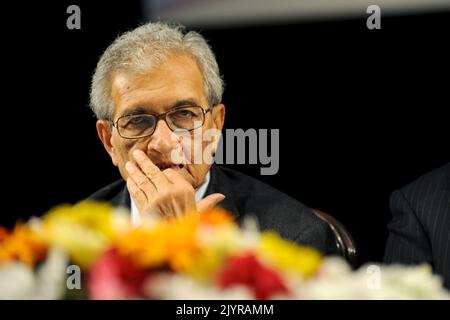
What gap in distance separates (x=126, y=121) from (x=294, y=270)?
1.44 meters

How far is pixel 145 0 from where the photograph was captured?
2740 millimetres

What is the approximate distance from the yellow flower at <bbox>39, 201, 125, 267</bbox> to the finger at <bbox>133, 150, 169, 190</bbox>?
958mm

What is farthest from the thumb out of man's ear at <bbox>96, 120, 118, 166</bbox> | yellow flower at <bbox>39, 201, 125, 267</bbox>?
yellow flower at <bbox>39, 201, 125, 267</bbox>

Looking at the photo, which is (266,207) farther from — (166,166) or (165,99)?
(165,99)

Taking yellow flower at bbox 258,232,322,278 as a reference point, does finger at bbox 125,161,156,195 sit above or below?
below

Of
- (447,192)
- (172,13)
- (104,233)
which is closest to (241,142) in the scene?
(172,13)

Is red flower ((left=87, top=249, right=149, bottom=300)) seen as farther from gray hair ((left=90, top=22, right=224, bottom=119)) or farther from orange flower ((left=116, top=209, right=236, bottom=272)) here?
gray hair ((left=90, top=22, right=224, bottom=119))

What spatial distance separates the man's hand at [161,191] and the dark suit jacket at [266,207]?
0.24 m

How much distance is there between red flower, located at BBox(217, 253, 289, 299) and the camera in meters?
1.09

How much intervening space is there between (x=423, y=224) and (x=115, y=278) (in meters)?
1.54

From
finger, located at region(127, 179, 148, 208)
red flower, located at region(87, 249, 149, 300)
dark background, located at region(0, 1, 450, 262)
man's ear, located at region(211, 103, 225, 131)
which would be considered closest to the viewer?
red flower, located at region(87, 249, 149, 300)

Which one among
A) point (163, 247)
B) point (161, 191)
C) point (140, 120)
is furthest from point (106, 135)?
point (163, 247)

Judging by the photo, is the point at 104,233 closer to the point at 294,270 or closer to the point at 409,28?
the point at 294,270

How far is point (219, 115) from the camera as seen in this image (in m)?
2.59
